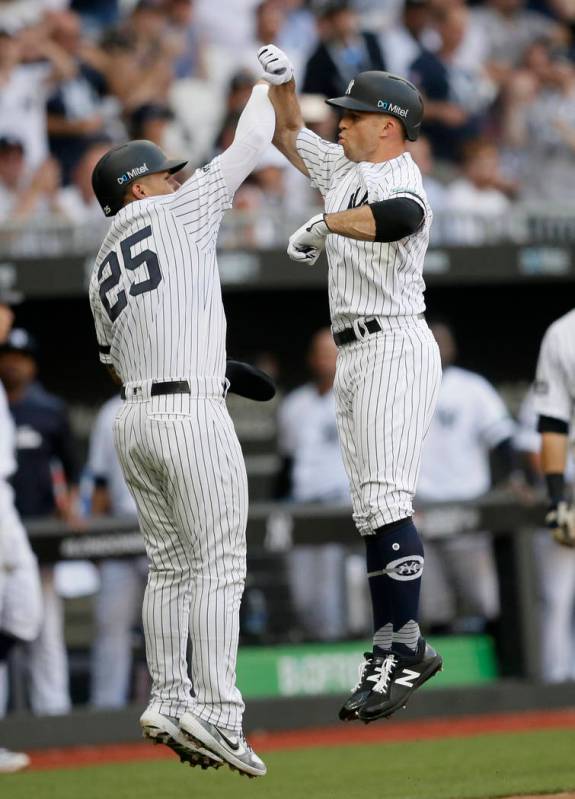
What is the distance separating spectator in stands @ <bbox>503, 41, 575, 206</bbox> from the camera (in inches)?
412

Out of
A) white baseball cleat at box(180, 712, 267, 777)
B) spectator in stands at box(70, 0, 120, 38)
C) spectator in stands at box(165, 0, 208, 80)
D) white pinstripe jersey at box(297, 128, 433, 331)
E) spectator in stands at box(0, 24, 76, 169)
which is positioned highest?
spectator in stands at box(70, 0, 120, 38)

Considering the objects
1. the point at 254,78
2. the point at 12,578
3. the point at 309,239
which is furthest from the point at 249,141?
the point at 254,78

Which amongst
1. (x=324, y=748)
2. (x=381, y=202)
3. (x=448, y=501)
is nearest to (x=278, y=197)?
(x=448, y=501)

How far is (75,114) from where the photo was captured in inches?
385

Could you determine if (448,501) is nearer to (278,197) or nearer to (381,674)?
(278,197)

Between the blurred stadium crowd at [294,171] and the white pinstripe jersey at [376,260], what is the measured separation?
3.35 m

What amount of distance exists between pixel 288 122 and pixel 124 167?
26.9 inches

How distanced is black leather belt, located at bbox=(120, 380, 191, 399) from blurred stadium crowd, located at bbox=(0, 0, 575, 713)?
3.17 metres

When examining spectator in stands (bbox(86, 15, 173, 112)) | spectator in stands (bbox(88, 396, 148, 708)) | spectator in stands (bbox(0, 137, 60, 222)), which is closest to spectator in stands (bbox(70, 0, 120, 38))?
spectator in stands (bbox(86, 15, 173, 112))

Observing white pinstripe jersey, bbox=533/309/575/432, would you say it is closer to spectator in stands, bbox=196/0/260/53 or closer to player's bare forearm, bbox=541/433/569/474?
player's bare forearm, bbox=541/433/569/474

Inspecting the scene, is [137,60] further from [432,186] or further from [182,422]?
[182,422]

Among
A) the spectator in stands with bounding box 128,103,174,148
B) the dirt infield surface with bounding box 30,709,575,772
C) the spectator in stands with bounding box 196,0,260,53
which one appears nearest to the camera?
the dirt infield surface with bounding box 30,709,575,772

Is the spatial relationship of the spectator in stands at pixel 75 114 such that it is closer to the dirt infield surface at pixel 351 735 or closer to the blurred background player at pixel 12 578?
the blurred background player at pixel 12 578

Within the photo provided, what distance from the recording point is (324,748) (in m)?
7.23
